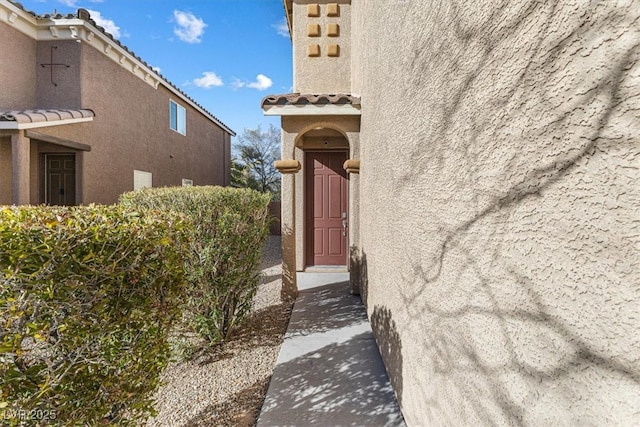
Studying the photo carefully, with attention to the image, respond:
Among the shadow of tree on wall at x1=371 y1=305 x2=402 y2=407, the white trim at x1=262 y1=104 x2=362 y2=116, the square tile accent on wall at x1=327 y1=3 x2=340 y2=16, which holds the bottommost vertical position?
the shadow of tree on wall at x1=371 y1=305 x2=402 y2=407

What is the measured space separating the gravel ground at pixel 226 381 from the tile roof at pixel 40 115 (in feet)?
24.3

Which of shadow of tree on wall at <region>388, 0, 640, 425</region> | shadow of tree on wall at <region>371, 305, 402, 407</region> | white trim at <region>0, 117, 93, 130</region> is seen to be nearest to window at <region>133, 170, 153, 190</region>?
white trim at <region>0, 117, 93, 130</region>

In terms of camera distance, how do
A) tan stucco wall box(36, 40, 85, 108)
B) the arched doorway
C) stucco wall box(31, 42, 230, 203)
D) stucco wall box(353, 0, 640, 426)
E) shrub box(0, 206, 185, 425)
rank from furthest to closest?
stucco wall box(31, 42, 230, 203), tan stucco wall box(36, 40, 85, 108), the arched doorway, shrub box(0, 206, 185, 425), stucco wall box(353, 0, 640, 426)

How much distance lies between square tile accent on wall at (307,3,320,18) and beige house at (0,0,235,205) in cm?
715

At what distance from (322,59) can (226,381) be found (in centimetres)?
662

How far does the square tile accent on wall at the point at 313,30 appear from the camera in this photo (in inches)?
268

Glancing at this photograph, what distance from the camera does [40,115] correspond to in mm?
7598

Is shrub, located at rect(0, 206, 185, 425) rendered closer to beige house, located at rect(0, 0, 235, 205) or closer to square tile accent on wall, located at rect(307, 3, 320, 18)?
square tile accent on wall, located at rect(307, 3, 320, 18)

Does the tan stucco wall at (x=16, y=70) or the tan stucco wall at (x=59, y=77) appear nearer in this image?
the tan stucco wall at (x=16, y=70)

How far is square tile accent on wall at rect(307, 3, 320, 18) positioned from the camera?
6750 millimetres

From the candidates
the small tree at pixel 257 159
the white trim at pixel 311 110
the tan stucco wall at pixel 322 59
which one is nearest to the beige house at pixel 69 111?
the white trim at pixel 311 110

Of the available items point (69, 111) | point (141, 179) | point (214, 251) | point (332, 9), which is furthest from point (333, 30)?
point (141, 179)

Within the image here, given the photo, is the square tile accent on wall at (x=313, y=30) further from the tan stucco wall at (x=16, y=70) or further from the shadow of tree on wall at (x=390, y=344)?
the tan stucco wall at (x=16, y=70)

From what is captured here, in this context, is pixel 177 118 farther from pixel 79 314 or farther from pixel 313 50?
pixel 79 314
